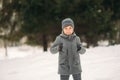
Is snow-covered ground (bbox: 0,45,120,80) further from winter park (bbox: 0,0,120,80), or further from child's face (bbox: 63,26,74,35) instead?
child's face (bbox: 63,26,74,35)

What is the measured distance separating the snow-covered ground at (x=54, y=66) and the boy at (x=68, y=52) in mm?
1843

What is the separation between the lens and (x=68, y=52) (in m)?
5.74

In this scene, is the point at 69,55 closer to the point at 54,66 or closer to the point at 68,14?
the point at 54,66

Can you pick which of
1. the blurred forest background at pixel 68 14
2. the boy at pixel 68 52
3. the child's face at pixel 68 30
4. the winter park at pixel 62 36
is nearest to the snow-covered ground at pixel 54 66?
the winter park at pixel 62 36

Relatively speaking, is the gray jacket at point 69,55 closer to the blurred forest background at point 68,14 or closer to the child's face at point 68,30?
the child's face at point 68,30

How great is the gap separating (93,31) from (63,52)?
25.0 ft

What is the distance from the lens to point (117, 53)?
31.3 feet

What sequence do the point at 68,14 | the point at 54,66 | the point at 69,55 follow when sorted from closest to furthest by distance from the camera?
the point at 69,55, the point at 54,66, the point at 68,14

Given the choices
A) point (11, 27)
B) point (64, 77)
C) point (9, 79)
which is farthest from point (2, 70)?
point (11, 27)

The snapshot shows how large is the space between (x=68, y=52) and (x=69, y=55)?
6 cm

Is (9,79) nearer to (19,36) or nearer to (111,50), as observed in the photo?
(111,50)

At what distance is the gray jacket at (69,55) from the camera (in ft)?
18.6

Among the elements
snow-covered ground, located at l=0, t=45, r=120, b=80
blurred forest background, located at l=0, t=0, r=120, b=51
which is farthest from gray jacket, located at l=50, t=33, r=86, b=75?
blurred forest background, located at l=0, t=0, r=120, b=51

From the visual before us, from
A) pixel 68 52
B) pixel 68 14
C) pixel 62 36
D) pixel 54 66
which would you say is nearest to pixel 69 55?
pixel 68 52
